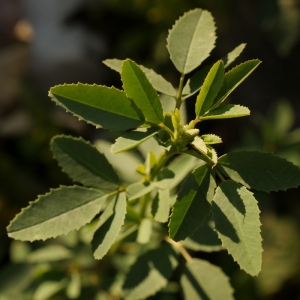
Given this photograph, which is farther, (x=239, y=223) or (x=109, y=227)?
(x=109, y=227)

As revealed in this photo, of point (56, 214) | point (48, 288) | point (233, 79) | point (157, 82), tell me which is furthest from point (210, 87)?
point (48, 288)

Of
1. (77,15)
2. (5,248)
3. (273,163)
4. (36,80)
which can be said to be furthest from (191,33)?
(77,15)

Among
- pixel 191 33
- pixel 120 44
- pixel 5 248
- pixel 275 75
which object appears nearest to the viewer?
pixel 191 33

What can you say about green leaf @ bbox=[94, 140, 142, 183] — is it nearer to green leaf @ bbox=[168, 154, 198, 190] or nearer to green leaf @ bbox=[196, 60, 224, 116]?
green leaf @ bbox=[168, 154, 198, 190]

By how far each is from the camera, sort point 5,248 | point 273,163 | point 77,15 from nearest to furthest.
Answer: point 273,163
point 5,248
point 77,15

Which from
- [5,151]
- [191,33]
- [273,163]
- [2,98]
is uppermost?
[191,33]

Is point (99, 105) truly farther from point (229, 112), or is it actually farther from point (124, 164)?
point (124, 164)

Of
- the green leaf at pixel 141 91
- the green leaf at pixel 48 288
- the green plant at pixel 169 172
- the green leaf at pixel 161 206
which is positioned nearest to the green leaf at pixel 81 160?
the green plant at pixel 169 172

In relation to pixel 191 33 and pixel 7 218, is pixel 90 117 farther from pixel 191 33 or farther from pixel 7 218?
pixel 7 218
